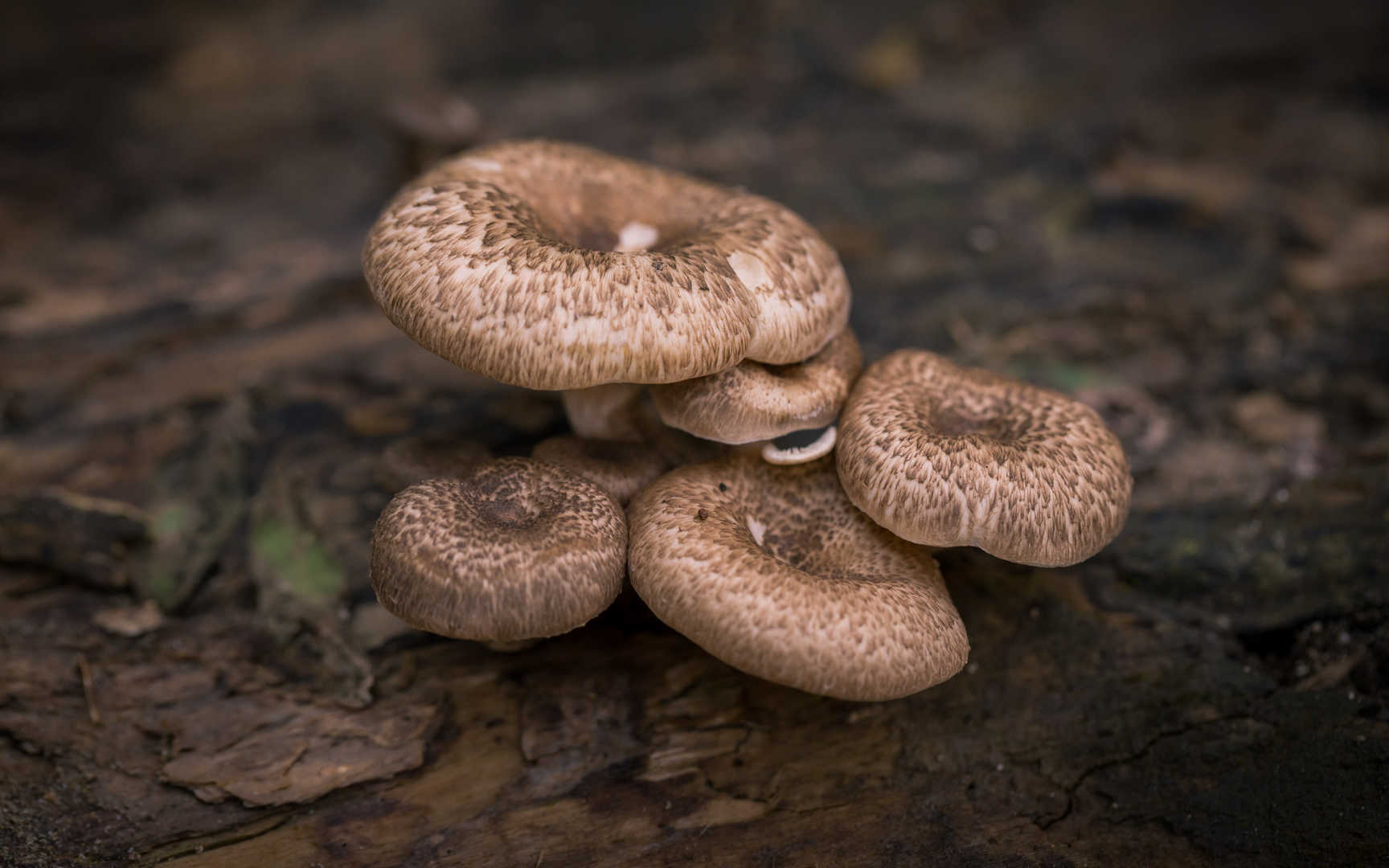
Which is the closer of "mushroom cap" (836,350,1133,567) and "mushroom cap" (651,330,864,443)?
"mushroom cap" (836,350,1133,567)

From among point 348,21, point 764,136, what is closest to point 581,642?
point 764,136

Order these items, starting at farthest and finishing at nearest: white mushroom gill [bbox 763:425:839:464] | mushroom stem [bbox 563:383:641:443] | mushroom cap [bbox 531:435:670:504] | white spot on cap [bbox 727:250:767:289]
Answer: mushroom stem [bbox 563:383:641:443], mushroom cap [bbox 531:435:670:504], white mushroom gill [bbox 763:425:839:464], white spot on cap [bbox 727:250:767:289]

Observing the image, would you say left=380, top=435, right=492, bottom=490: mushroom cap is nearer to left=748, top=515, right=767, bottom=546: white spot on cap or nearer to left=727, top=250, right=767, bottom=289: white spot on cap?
left=748, top=515, right=767, bottom=546: white spot on cap

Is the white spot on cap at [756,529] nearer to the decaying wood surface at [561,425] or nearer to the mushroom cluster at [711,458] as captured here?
the mushroom cluster at [711,458]

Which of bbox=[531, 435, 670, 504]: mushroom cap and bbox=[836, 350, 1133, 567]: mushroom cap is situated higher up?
bbox=[836, 350, 1133, 567]: mushroom cap

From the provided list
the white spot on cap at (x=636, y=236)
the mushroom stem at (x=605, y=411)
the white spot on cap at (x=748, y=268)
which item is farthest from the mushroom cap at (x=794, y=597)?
the white spot on cap at (x=636, y=236)

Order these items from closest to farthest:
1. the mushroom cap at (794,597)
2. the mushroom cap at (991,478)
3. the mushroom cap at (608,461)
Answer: the mushroom cap at (794,597)
the mushroom cap at (991,478)
the mushroom cap at (608,461)

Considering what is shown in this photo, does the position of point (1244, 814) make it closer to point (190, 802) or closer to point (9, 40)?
point (190, 802)

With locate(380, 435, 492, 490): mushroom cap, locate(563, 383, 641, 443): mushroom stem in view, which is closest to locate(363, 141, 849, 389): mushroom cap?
locate(563, 383, 641, 443): mushroom stem

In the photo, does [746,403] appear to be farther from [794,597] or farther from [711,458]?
[794,597]
